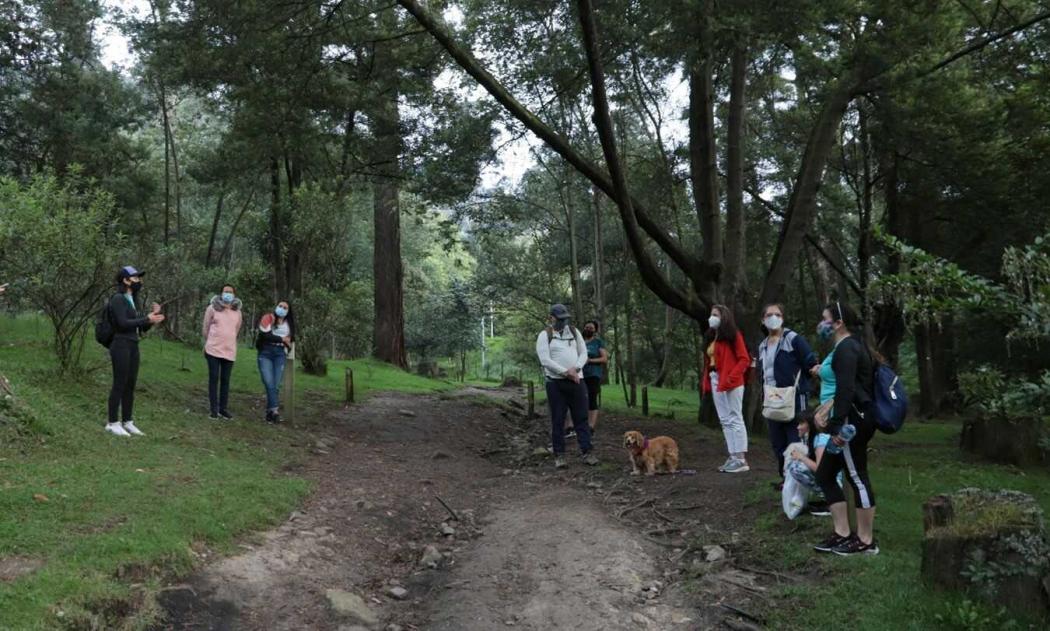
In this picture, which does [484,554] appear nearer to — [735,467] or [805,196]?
[735,467]

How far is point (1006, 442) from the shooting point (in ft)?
40.6

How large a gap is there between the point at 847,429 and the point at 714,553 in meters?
1.58

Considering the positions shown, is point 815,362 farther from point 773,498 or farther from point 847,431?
point 847,431

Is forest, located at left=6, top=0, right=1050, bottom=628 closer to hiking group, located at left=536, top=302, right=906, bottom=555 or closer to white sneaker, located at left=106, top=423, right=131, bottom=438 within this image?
hiking group, located at left=536, top=302, right=906, bottom=555

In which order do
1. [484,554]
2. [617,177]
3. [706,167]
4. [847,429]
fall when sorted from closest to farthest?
[847,429] < [484,554] < [617,177] < [706,167]

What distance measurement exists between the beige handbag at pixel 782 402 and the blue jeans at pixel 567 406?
3.10 m

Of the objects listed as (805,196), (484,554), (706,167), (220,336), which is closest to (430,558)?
(484,554)

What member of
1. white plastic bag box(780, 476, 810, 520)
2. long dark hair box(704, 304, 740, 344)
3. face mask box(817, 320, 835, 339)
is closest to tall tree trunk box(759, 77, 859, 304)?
long dark hair box(704, 304, 740, 344)

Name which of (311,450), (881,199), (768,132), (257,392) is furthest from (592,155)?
(311,450)

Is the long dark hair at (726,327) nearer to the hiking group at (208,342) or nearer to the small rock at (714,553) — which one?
the small rock at (714,553)

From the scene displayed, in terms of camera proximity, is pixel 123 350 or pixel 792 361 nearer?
pixel 792 361

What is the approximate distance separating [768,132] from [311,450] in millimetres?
17304

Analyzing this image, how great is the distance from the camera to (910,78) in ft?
36.5

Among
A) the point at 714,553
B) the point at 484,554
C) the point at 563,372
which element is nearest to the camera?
the point at 714,553
